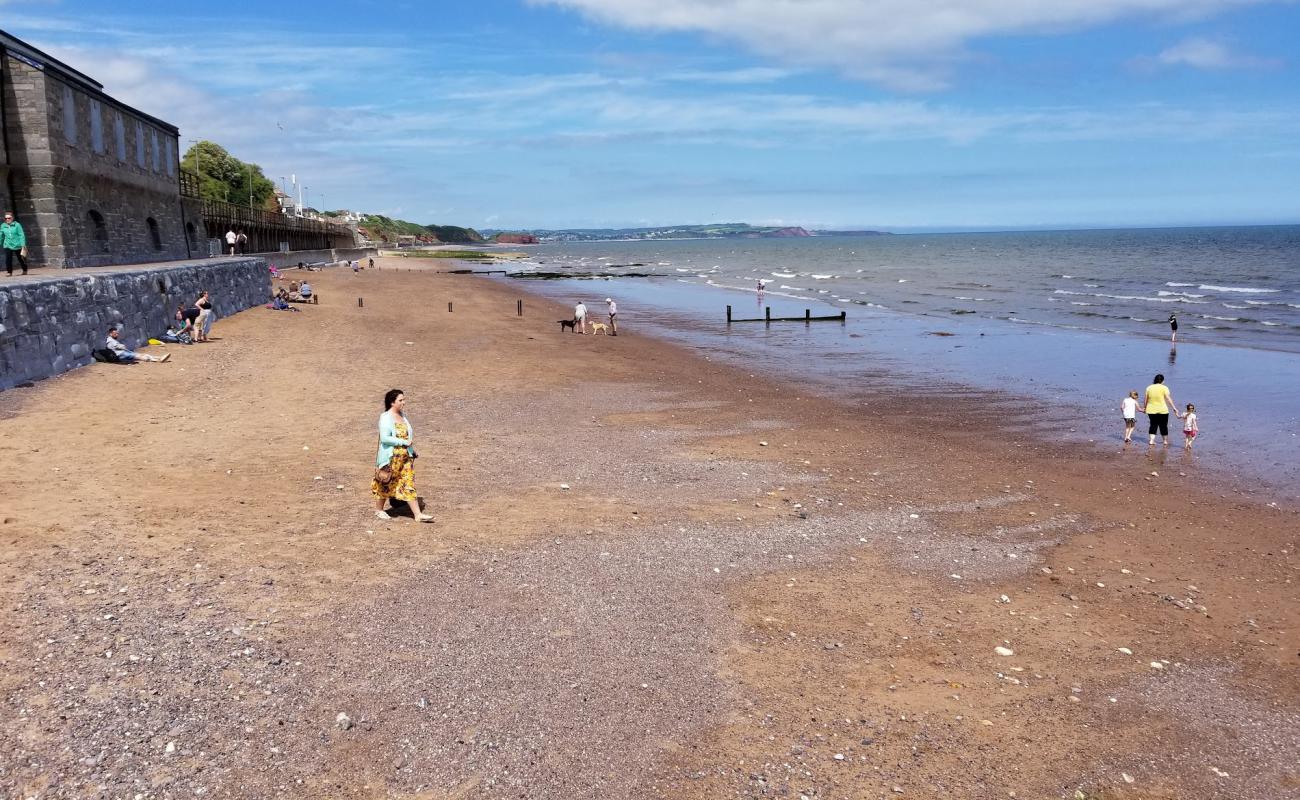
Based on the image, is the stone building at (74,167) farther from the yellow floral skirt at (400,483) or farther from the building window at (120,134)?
the yellow floral skirt at (400,483)

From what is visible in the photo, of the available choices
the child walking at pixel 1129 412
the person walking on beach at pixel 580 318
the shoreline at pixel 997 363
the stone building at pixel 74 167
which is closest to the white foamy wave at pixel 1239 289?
the shoreline at pixel 997 363

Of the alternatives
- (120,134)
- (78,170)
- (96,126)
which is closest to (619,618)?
(78,170)

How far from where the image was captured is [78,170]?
29.9m

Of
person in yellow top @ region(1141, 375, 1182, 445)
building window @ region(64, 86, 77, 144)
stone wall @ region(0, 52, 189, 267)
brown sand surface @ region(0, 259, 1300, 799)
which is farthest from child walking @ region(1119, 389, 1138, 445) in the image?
building window @ region(64, 86, 77, 144)

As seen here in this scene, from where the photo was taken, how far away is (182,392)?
59.3 ft

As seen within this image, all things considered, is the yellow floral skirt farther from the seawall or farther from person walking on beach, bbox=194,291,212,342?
the seawall

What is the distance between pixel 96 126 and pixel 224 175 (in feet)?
241

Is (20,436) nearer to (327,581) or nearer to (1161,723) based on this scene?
(327,581)

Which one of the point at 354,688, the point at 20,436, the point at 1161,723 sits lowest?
the point at 1161,723

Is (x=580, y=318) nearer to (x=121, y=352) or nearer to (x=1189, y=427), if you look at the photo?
(x=121, y=352)

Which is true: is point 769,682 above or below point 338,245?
below

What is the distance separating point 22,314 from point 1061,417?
21823 mm

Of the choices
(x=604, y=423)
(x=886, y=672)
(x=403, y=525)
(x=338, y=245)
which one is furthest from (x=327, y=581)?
(x=338, y=245)

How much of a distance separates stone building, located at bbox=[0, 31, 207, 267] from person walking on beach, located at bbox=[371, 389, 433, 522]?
23.2 m
